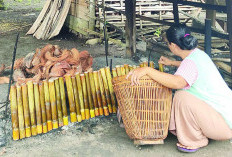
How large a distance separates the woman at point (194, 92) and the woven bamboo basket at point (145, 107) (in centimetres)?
9

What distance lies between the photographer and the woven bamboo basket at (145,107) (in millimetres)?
2980

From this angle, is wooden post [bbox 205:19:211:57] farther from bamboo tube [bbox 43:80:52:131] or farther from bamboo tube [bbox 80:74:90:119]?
bamboo tube [bbox 43:80:52:131]

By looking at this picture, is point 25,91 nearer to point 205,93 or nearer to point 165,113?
point 165,113

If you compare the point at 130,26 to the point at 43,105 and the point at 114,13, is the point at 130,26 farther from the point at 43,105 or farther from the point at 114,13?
the point at 114,13

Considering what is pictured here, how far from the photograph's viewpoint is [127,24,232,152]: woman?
2879mm

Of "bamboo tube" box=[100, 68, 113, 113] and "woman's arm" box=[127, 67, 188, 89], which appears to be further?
"bamboo tube" box=[100, 68, 113, 113]

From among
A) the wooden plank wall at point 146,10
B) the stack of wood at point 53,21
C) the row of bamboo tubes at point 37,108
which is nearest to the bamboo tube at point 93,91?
the row of bamboo tubes at point 37,108

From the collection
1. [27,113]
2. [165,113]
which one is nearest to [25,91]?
[27,113]

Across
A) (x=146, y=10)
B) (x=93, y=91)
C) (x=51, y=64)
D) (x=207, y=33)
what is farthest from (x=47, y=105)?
(x=146, y=10)

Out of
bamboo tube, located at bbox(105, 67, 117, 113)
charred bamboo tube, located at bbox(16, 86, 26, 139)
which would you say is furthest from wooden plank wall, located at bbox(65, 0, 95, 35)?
charred bamboo tube, located at bbox(16, 86, 26, 139)

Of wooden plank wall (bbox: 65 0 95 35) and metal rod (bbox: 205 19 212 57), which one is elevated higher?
wooden plank wall (bbox: 65 0 95 35)

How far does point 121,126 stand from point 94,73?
0.83 meters

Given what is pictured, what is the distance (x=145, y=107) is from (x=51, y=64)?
2115 millimetres

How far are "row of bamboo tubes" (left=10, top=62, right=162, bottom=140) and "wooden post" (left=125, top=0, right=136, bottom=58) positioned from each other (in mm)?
2147
